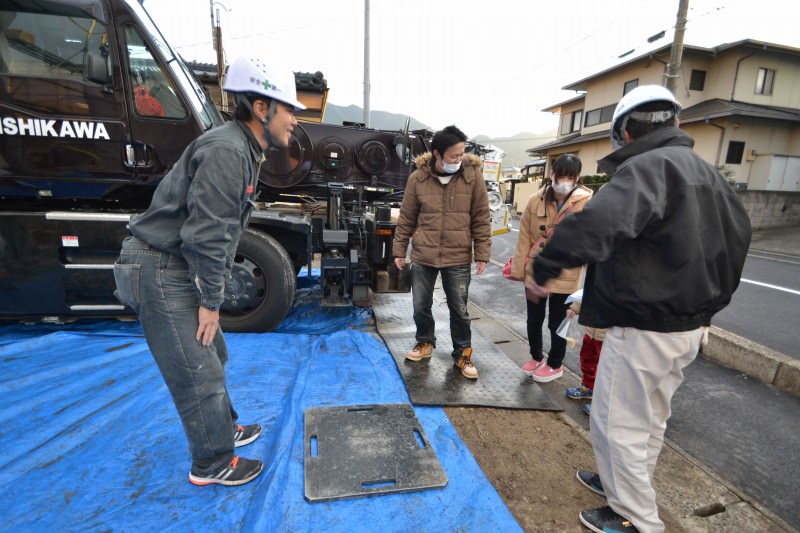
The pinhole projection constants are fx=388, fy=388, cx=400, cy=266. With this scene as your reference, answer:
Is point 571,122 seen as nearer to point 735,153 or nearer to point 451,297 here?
point 735,153

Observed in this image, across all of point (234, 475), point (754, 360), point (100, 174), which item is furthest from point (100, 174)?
point (754, 360)

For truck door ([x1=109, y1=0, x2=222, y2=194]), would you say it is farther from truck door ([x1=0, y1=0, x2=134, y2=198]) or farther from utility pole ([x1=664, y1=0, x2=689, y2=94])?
utility pole ([x1=664, y1=0, x2=689, y2=94])

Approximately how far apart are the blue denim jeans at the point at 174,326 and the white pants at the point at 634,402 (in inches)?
69.4

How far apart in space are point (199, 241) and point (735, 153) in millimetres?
22159

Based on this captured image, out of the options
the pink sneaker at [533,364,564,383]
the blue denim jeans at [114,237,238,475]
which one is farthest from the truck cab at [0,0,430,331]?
the blue denim jeans at [114,237,238,475]

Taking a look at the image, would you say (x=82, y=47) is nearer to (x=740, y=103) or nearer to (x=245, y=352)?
(x=245, y=352)

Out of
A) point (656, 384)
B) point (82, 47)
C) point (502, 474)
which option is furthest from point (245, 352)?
point (656, 384)

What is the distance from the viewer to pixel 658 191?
4.75ft

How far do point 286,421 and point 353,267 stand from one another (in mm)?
1907

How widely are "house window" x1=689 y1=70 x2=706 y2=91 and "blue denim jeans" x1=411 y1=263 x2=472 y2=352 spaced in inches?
871

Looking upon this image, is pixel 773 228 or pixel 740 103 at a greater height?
pixel 740 103

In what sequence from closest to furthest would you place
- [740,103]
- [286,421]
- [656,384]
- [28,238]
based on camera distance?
[656,384] < [286,421] < [28,238] < [740,103]

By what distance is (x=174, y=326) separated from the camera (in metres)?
1.67

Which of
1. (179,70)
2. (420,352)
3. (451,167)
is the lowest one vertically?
(420,352)
